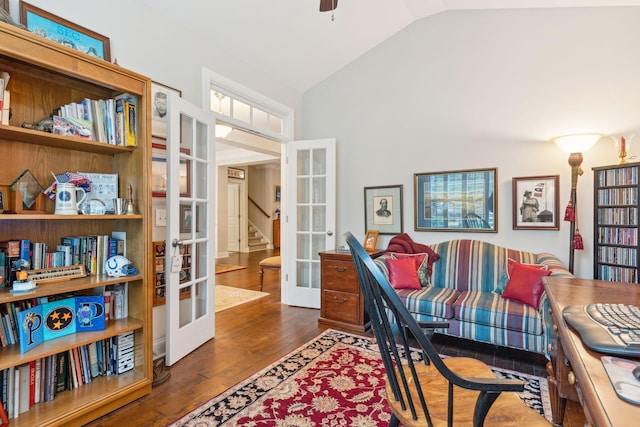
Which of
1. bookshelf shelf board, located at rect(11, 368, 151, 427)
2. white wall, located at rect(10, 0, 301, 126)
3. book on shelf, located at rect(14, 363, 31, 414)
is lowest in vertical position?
bookshelf shelf board, located at rect(11, 368, 151, 427)

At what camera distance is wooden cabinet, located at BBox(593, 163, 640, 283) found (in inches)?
92.7

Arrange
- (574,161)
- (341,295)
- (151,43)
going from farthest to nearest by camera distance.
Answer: (341,295) < (574,161) < (151,43)

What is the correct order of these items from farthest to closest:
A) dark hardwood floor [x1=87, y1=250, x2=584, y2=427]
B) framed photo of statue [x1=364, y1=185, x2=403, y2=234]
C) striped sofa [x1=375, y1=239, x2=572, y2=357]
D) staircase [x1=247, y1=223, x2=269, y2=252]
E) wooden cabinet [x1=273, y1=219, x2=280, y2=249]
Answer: wooden cabinet [x1=273, y1=219, x2=280, y2=249]
staircase [x1=247, y1=223, x2=269, y2=252]
framed photo of statue [x1=364, y1=185, x2=403, y2=234]
striped sofa [x1=375, y1=239, x2=572, y2=357]
dark hardwood floor [x1=87, y1=250, x2=584, y2=427]

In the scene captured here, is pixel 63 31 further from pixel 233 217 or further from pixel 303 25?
pixel 233 217

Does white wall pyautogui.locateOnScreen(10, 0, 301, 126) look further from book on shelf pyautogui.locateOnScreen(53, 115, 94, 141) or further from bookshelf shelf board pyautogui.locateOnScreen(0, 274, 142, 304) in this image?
bookshelf shelf board pyautogui.locateOnScreen(0, 274, 142, 304)

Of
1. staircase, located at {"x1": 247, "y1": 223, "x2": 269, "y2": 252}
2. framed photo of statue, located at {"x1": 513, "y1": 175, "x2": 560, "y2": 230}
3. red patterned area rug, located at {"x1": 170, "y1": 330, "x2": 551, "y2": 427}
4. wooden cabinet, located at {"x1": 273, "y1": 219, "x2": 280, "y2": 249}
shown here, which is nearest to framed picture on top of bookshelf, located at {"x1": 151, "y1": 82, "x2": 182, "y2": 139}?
red patterned area rug, located at {"x1": 170, "y1": 330, "x2": 551, "y2": 427}

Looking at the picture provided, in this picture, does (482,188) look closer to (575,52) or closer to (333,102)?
(575,52)

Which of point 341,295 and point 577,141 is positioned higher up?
point 577,141

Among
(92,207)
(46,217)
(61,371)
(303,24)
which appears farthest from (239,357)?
(303,24)

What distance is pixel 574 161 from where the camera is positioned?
2633mm

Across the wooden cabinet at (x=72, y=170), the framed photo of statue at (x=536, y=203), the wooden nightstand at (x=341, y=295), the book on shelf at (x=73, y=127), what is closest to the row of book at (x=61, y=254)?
the wooden cabinet at (x=72, y=170)

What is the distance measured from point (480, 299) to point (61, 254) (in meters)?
3.00

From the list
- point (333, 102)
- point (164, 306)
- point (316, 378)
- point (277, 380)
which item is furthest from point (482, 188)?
point (164, 306)

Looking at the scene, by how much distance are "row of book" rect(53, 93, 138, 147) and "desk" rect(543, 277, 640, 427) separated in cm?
232
